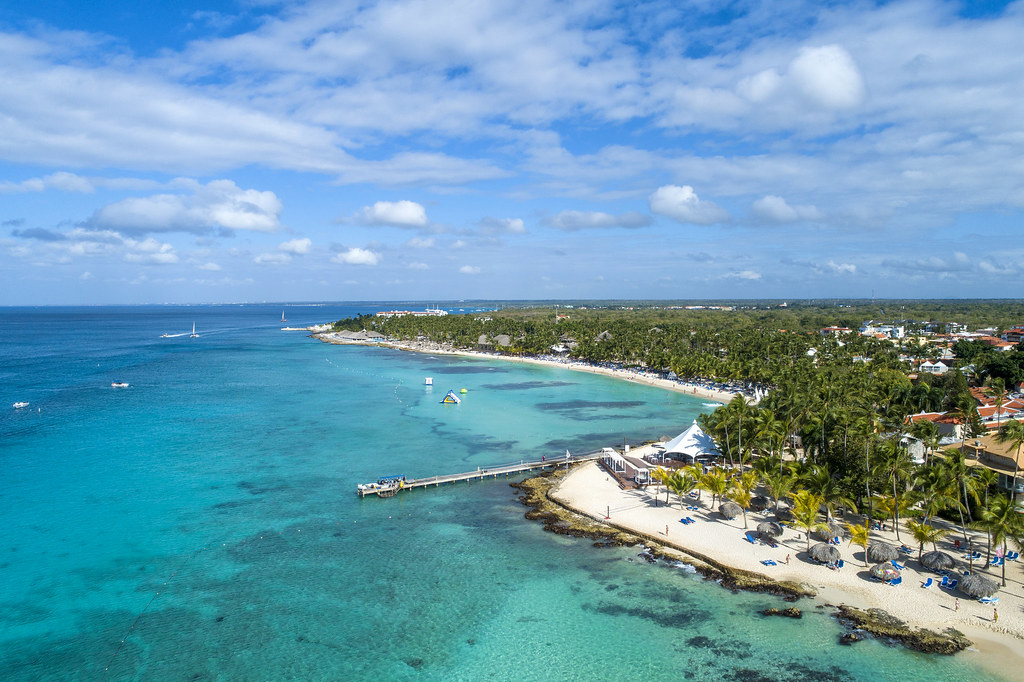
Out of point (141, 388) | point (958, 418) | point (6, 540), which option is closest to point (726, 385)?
point (958, 418)

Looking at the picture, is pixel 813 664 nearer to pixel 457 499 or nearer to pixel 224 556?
pixel 457 499

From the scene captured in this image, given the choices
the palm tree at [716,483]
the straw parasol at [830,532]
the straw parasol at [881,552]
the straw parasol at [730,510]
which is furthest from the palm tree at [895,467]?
the palm tree at [716,483]

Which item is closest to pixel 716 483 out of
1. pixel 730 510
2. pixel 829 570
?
pixel 730 510

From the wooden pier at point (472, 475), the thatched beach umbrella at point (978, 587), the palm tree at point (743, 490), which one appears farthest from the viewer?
the wooden pier at point (472, 475)

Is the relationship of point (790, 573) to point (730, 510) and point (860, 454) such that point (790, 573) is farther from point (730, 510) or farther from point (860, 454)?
point (860, 454)

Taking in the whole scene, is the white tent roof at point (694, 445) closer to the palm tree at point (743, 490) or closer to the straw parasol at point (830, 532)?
the palm tree at point (743, 490)
